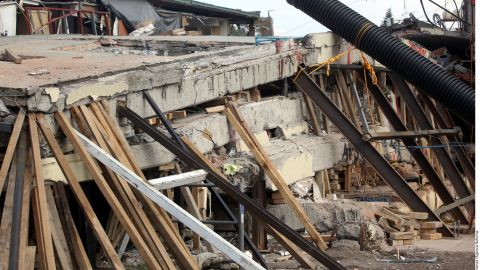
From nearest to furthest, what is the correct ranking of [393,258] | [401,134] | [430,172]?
[393,258]
[401,134]
[430,172]

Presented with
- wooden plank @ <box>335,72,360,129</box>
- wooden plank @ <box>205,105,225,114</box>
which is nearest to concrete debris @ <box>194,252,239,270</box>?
wooden plank @ <box>205,105,225,114</box>

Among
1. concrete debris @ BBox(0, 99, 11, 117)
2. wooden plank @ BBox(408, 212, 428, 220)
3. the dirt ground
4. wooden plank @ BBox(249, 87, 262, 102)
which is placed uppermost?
concrete debris @ BBox(0, 99, 11, 117)

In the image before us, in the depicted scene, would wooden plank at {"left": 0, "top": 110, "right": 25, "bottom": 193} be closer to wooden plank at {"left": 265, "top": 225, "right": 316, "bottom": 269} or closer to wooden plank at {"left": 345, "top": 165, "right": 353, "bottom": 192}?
wooden plank at {"left": 265, "top": 225, "right": 316, "bottom": 269}

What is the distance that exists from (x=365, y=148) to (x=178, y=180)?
19.7 feet

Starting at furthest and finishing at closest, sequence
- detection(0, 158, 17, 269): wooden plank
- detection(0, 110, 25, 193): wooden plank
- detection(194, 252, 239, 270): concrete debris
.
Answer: detection(194, 252, 239, 270): concrete debris → detection(0, 110, 25, 193): wooden plank → detection(0, 158, 17, 269): wooden plank

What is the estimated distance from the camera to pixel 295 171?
46.4 feet

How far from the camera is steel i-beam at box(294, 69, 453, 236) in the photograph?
556 inches

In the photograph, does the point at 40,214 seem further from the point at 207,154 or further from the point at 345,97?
the point at 345,97

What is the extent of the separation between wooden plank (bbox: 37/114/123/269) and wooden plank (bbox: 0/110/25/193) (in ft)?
0.70

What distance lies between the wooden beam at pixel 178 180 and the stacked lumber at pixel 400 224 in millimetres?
3888

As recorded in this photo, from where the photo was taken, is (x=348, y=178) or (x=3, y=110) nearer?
(x=3, y=110)

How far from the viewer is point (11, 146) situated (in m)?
8.27

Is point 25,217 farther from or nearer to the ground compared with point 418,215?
farther from the ground

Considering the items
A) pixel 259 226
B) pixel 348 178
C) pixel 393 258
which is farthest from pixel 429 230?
pixel 348 178
